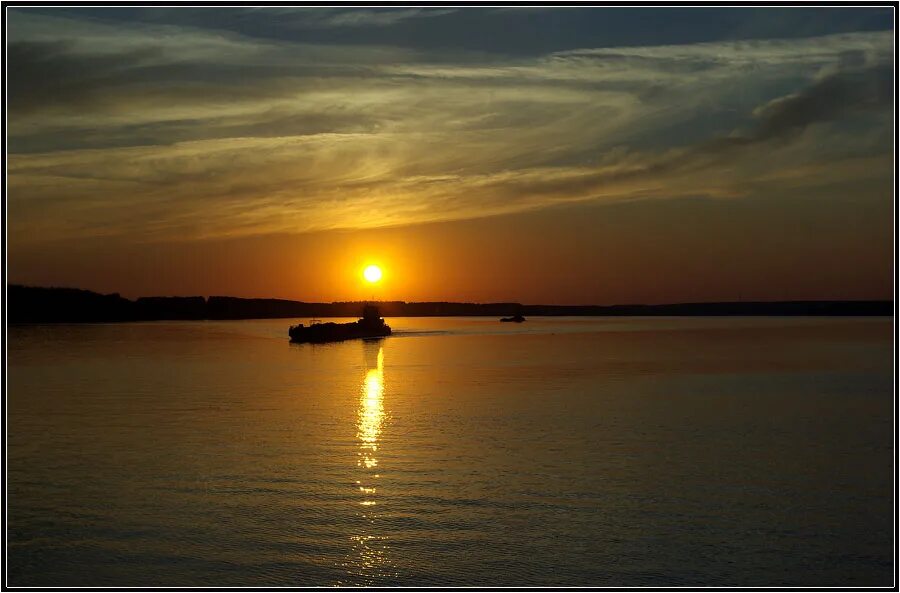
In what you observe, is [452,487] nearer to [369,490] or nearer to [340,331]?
[369,490]

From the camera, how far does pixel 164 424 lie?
3061 cm

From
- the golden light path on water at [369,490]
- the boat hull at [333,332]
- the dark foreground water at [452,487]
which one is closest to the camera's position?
the golden light path on water at [369,490]

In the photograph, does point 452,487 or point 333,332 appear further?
point 333,332

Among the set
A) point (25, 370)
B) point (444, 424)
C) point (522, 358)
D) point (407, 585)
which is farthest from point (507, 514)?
point (522, 358)

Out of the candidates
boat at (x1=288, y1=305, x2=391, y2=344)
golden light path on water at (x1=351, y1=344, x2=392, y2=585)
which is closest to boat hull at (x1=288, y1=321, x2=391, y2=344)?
boat at (x1=288, y1=305, x2=391, y2=344)

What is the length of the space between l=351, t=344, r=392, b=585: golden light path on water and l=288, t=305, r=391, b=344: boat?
227 ft

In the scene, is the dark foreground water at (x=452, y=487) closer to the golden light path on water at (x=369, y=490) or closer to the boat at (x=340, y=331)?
the golden light path on water at (x=369, y=490)

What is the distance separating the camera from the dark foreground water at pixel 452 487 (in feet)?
47.0

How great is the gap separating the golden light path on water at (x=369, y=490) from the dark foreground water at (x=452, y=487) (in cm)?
6

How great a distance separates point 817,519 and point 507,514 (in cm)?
588

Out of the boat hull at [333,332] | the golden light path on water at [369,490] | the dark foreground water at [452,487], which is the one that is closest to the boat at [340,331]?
the boat hull at [333,332]

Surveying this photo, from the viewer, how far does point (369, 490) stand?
19344mm

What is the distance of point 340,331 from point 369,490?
A: 101 meters

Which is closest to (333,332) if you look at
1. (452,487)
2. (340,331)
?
(340,331)
